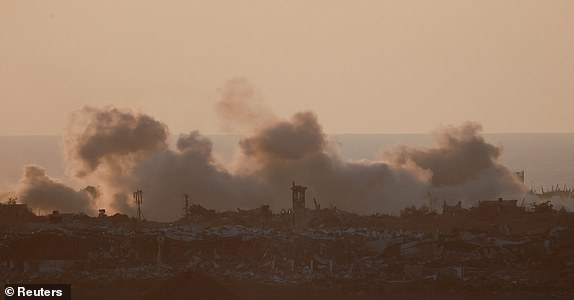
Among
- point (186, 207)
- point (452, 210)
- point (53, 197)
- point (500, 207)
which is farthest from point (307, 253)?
point (53, 197)

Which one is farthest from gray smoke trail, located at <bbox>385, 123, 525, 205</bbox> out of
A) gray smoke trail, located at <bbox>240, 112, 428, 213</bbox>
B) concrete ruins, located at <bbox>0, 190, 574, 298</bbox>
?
concrete ruins, located at <bbox>0, 190, 574, 298</bbox>

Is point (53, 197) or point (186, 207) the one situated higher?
point (53, 197)

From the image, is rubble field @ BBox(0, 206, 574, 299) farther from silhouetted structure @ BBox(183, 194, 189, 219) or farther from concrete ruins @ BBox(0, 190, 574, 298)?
silhouetted structure @ BBox(183, 194, 189, 219)

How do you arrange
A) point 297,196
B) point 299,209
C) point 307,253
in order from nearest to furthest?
point 307,253 < point 299,209 < point 297,196

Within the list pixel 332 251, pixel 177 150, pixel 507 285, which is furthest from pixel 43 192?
pixel 507 285

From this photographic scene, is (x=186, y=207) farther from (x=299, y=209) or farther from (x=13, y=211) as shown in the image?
(x=299, y=209)

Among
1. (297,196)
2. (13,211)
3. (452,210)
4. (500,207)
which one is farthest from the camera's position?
(452,210)

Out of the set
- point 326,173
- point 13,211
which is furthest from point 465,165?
point 13,211

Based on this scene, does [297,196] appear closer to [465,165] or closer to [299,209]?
[299,209]

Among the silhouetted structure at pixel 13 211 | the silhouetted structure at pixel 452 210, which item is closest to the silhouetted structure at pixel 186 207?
the silhouetted structure at pixel 13 211

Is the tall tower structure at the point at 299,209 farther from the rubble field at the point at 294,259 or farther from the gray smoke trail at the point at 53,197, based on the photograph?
the gray smoke trail at the point at 53,197

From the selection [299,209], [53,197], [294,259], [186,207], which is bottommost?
[294,259]

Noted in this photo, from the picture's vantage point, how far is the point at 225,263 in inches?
3278

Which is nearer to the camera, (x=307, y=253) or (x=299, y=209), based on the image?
(x=307, y=253)
